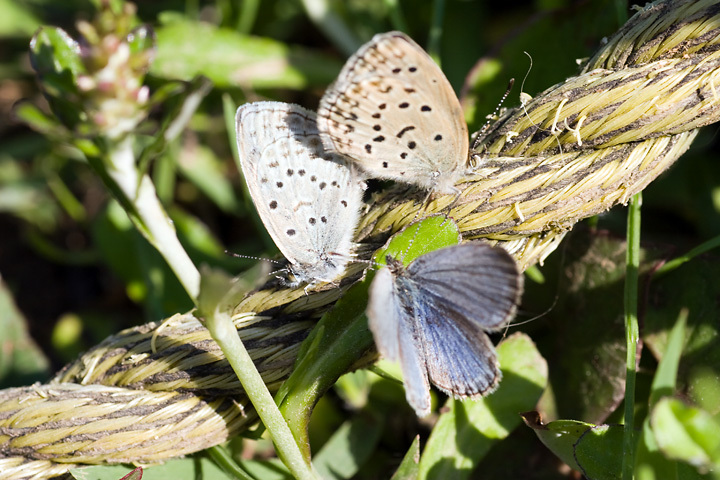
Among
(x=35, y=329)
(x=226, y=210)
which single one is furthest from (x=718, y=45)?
(x=35, y=329)

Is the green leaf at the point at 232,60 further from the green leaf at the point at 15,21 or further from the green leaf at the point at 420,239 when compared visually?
the green leaf at the point at 420,239

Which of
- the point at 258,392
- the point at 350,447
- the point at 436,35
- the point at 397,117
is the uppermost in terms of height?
the point at 436,35

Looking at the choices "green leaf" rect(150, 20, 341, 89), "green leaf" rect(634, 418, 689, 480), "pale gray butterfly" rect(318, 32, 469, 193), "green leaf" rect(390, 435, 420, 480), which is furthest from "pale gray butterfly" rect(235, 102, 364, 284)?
"green leaf" rect(150, 20, 341, 89)

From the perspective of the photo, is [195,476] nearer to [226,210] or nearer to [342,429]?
[342,429]

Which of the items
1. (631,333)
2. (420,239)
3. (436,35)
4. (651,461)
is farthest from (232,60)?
(651,461)

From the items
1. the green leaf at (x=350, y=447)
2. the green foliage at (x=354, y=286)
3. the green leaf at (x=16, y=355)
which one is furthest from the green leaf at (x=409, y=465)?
the green leaf at (x=16, y=355)

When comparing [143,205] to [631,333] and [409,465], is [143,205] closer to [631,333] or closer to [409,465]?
[409,465]
